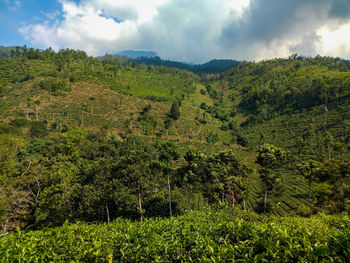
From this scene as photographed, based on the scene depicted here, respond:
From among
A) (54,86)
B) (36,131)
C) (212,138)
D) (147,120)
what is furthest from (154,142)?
(54,86)

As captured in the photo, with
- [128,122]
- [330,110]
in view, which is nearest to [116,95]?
[128,122]

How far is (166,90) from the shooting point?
116 metres

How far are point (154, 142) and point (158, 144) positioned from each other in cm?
3010

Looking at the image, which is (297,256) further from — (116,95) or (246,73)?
(246,73)

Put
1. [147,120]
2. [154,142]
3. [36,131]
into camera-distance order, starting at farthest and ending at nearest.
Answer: [147,120] → [154,142] → [36,131]

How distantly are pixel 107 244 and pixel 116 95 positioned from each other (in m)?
96.9

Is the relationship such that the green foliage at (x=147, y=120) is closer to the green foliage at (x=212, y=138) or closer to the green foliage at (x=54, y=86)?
the green foliage at (x=212, y=138)

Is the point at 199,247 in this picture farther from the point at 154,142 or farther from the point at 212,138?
the point at 212,138

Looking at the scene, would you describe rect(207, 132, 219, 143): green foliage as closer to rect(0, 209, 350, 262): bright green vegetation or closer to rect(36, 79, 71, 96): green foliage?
rect(0, 209, 350, 262): bright green vegetation

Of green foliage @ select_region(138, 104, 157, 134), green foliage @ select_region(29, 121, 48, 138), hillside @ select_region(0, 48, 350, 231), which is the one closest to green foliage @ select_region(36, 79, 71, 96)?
hillside @ select_region(0, 48, 350, 231)

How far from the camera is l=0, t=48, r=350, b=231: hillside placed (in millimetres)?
22188

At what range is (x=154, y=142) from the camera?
223ft

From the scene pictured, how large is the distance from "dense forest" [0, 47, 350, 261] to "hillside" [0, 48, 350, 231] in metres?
0.23

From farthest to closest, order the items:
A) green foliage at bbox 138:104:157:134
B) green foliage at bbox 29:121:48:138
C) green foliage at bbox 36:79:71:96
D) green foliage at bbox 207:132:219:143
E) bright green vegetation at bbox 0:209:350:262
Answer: green foliage at bbox 36:79:71:96
green foliage at bbox 207:132:219:143
green foliage at bbox 138:104:157:134
green foliage at bbox 29:121:48:138
bright green vegetation at bbox 0:209:350:262
